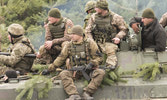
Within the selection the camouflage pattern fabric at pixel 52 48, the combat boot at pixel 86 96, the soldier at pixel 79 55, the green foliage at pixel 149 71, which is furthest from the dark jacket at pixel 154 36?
the combat boot at pixel 86 96

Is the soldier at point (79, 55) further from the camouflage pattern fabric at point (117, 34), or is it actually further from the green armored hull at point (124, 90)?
the camouflage pattern fabric at point (117, 34)

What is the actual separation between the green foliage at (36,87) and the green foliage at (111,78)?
1.05 metres

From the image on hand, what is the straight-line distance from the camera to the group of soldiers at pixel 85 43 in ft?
27.5

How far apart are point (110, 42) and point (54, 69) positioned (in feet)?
5.08

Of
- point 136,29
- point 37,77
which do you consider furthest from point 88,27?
point 37,77

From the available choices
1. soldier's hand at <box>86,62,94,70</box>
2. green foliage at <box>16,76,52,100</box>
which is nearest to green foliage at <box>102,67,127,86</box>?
soldier's hand at <box>86,62,94,70</box>

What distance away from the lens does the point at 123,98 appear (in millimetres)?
8180

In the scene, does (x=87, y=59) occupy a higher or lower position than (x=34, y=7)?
lower

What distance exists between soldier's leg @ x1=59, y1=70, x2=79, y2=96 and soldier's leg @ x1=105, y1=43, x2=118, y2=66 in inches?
37.0

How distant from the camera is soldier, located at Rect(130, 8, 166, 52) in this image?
9141mm

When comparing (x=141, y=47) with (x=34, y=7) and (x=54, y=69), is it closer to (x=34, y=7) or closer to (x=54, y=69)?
(x=54, y=69)

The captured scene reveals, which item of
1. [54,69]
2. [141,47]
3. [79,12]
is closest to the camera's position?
[54,69]

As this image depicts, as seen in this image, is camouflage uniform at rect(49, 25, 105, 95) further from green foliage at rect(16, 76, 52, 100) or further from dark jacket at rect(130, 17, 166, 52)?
dark jacket at rect(130, 17, 166, 52)

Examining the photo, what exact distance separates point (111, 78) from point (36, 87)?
1.42 metres
